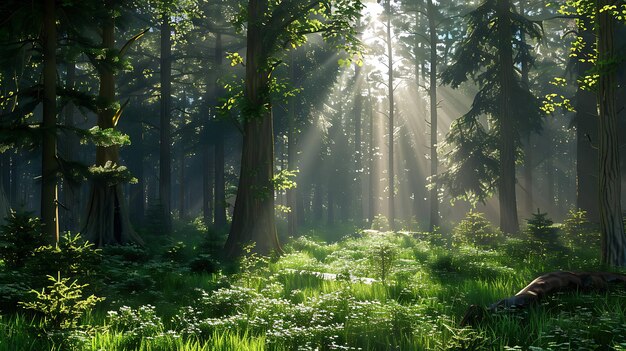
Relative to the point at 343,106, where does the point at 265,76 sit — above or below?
below

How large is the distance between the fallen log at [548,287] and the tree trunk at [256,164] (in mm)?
8670

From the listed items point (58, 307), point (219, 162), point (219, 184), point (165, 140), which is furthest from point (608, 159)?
point (219, 162)

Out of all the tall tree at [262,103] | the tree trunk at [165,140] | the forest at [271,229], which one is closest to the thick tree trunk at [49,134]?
the forest at [271,229]

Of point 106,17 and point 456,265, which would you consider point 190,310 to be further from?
point 106,17

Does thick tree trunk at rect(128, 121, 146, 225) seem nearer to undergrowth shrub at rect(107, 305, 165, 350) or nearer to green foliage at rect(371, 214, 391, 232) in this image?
green foliage at rect(371, 214, 391, 232)

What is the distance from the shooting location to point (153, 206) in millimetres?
22766

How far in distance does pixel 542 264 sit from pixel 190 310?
8169 mm

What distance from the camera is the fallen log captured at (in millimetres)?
6497

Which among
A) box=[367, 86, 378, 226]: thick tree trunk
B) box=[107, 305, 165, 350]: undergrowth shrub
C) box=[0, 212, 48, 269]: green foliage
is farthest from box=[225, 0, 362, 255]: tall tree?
box=[367, 86, 378, 226]: thick tree trunk

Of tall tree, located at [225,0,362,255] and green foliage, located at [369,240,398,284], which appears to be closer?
green foliage, located at [369,240,398,284]

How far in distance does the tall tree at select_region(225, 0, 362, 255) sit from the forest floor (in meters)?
2.90

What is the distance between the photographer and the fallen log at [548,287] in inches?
256

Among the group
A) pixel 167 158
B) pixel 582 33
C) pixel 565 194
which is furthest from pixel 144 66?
pixel 565 194

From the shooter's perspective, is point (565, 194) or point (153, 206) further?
point (565, 194)
